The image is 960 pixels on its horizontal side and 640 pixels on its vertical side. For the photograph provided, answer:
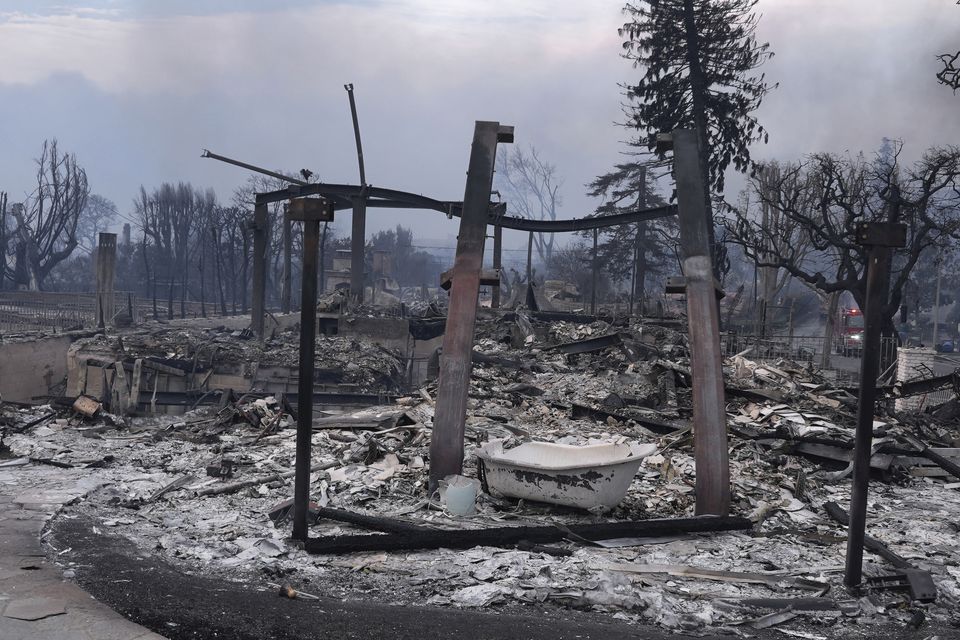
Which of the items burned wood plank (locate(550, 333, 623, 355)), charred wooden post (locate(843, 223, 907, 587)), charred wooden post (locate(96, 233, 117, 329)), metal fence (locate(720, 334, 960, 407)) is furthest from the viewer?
charred wooden post (locate(96, 233, 117, 329))

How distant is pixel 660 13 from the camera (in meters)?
28.6

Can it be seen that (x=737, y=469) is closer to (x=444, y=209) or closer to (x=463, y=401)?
(x=463, y=401)

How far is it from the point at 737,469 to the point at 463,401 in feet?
12.1

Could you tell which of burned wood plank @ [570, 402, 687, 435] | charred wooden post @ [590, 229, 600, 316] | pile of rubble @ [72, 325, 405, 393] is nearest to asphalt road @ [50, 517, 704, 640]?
burned wood plank @ [570, 402, 687, 435]

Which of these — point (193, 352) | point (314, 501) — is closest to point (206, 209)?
point (193, 352)

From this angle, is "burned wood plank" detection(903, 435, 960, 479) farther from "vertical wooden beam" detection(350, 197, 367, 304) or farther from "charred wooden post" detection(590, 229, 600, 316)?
"charred wooden post" detection(590, 229, 600, 316)

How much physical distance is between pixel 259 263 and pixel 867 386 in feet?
66.1

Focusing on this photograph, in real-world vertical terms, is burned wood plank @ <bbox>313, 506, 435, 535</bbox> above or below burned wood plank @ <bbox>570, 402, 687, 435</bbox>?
below

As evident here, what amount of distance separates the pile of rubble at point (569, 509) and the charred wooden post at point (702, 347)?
505 millimetres

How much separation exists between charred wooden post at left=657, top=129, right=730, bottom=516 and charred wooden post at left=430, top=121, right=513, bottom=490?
2.01m

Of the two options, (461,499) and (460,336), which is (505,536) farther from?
(460,336)

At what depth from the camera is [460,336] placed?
25.5 feet

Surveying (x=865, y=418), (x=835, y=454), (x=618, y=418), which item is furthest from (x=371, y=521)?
(x=835, y=454)

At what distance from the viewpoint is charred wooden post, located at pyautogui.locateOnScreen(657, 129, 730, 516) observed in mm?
7105
